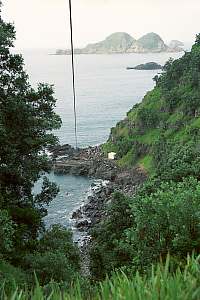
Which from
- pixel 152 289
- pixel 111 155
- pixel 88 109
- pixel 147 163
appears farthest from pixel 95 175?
pixel 152 289

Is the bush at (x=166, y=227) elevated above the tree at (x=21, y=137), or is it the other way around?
the tree at (x=21, y=137)

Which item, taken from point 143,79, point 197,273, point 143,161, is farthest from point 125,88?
point 197,273

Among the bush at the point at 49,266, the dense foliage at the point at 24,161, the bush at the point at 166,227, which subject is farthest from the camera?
the dense foliage at the point at 24,161

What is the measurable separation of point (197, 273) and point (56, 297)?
1316 millimetres

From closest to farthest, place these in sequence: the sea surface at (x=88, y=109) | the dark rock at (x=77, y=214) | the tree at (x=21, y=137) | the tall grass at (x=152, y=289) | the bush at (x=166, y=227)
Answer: the tall grass at (x=152, y=289)
the bush at (x=166, y=227)
the tree at (x=21, y=137)
the dark rock at (x=77, y=214)
the sea surface at (x=88, y=109)

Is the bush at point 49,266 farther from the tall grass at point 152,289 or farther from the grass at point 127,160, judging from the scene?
the grass at point 127,160

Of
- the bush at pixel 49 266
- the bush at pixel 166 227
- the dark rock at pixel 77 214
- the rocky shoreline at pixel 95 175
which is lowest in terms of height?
the dark rock at pixel 77 214

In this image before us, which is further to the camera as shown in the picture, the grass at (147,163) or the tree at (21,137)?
the grass at (147,163)

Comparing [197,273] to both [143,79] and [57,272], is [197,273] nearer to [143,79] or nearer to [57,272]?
[57,272]

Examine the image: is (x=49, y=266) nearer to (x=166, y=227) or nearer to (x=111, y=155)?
(x=166, y=227)

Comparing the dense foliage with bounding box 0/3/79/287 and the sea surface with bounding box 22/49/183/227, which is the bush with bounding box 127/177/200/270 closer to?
the dense foliage with bounding box 0/3/79/287

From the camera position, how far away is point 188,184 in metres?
19.8

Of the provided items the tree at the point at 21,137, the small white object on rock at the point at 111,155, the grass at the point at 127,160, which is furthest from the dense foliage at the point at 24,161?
the small white object on rock at the point at 111,155

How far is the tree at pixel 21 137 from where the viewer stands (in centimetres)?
1573
